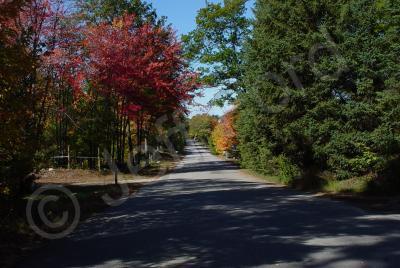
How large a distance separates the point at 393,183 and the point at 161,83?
53.2 ft

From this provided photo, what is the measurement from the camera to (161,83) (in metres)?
29.4

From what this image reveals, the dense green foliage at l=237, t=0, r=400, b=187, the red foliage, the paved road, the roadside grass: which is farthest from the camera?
the red foliage

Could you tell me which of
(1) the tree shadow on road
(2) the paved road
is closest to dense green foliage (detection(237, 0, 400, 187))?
(2) the paved road

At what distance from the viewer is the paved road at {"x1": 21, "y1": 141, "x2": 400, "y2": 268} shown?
7477 millimetres

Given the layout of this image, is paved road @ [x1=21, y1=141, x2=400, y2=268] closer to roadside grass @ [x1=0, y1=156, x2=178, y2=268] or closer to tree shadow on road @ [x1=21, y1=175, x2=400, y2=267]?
tree shadow on road @ [x1=21, y1=175, x2=400, y2=267]

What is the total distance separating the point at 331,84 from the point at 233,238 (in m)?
12.1

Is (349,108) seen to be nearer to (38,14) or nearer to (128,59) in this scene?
(38,14)

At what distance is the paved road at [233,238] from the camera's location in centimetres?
748

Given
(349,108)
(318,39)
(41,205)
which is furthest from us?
(318,39)

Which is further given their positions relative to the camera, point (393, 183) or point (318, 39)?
point (318, 39)

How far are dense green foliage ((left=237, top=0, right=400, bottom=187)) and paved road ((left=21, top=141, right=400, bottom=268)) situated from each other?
15.5ft

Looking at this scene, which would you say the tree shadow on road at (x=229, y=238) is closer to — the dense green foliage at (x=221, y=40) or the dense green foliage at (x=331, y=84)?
the dense green foliage at (x=331, y=84)

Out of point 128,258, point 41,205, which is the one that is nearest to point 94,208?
point 41,205

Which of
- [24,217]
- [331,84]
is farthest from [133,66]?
[24,217]
